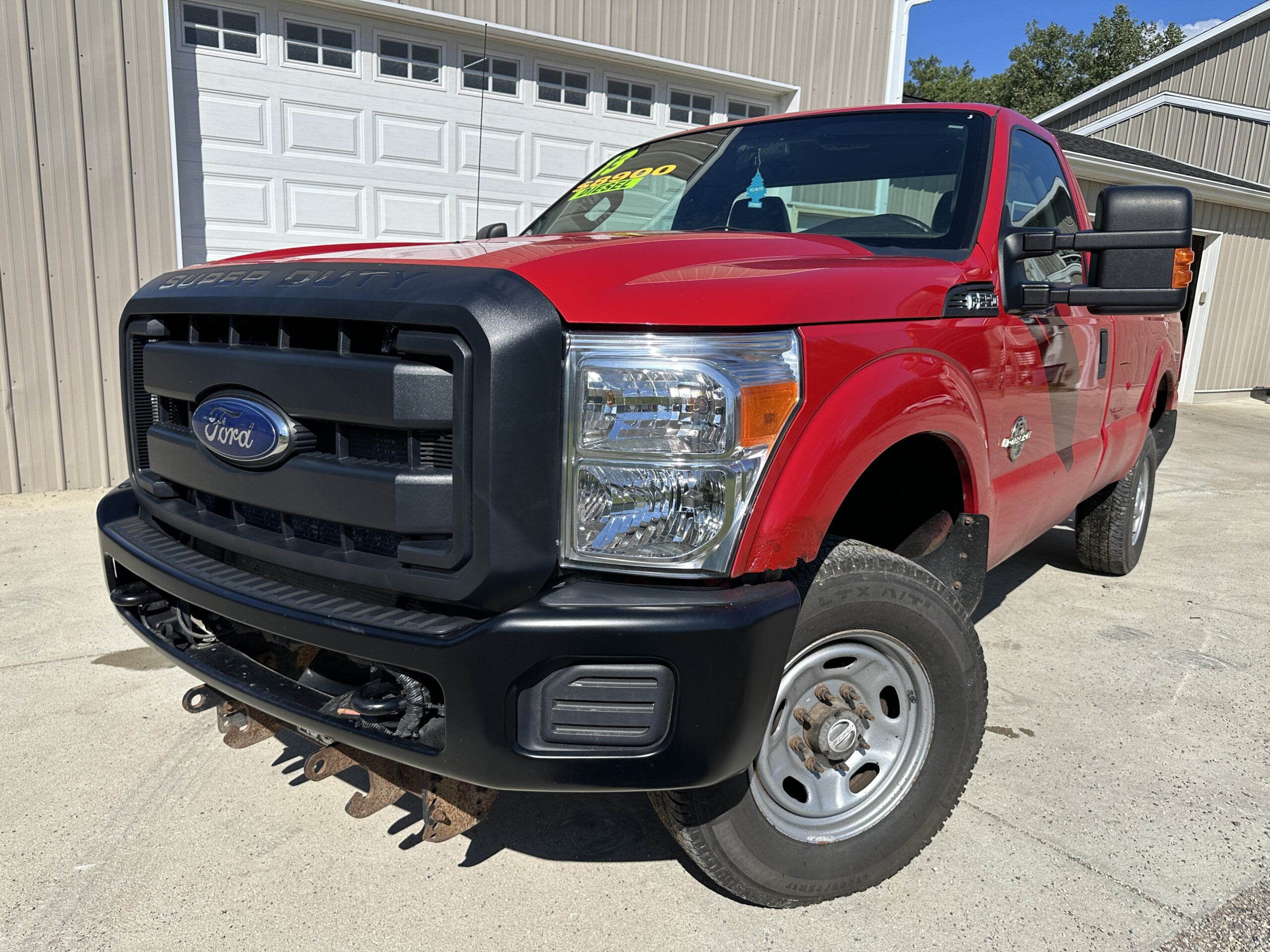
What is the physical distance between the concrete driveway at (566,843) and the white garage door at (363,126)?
12.1 feet

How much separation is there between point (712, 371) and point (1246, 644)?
346cm

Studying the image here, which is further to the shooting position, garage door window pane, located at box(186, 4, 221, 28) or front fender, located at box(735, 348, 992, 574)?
garage door window pane, located at box(186, 4, 221, 28)

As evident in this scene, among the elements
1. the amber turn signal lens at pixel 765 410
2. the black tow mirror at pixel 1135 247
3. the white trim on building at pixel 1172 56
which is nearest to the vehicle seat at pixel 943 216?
the black tow mirror at pixel 1135 247

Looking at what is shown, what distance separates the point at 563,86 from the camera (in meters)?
7.45

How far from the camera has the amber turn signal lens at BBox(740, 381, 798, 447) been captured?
169 centimetres

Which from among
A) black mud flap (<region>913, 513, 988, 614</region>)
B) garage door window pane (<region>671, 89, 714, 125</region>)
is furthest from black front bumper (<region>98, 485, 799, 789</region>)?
garage door window pane (<region>671, 89, 714, 125</region>)

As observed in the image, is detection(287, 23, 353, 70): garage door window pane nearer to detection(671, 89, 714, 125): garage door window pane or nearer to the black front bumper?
detection(671, 89, 714, 125): garage door window pane

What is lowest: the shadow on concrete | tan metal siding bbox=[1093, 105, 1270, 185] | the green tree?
the shadow on concrete

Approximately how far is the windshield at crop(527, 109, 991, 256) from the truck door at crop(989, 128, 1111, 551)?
0.21 m

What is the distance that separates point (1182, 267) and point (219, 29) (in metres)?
6.06

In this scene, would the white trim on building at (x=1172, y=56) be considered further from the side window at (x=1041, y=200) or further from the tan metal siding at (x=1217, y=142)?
the side window at (x=1041, y=200)

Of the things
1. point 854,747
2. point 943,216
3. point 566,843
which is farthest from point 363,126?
point 854,747

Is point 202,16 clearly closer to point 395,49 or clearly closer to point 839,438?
point 395,49

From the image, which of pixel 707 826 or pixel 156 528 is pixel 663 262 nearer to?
pixel 707 826
